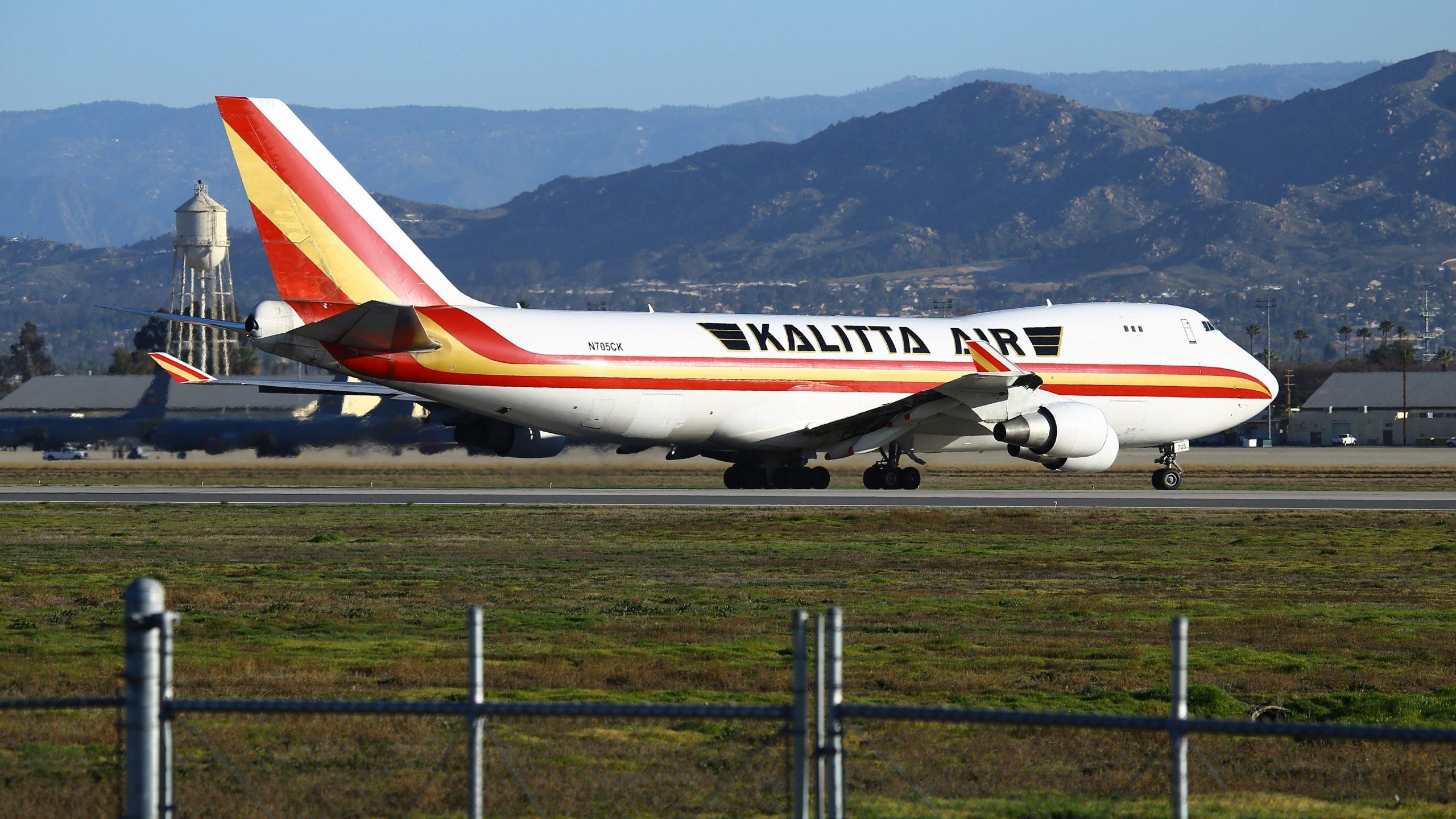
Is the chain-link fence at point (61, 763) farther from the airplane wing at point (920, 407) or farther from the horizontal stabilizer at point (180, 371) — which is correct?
the horizontal stabilizer at point (180, 371)

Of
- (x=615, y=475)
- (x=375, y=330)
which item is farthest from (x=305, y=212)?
(x=615, y=475)

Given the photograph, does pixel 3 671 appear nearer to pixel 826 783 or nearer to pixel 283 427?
pixel 826 783

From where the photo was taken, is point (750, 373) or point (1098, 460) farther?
point (1098, 460)

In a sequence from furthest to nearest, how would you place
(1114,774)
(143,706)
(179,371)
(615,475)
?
(615,475) → (179,371) → (1114,774) → (143,706)

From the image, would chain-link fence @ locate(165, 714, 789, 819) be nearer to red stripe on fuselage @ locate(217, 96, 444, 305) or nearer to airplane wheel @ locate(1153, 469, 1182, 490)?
red stripe on fuselage @ locate(217, 96, 444, 305)

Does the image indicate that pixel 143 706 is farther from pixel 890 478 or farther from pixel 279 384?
pixel 890 478

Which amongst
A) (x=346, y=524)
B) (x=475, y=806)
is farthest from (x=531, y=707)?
(x=346, y=524)
